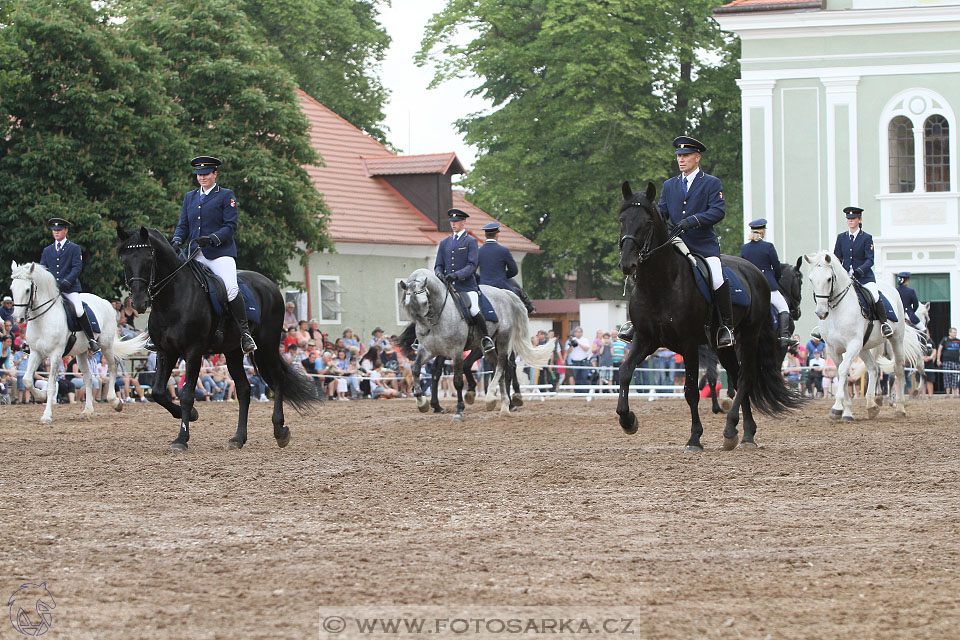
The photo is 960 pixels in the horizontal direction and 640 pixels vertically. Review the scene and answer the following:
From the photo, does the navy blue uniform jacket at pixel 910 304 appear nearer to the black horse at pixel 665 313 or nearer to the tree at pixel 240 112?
the black horse at pixel 665 313

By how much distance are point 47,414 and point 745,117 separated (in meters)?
26.6

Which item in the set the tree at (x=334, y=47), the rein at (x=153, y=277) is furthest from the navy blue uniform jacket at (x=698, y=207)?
the tree at (x=334, y=47)

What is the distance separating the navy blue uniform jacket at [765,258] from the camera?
18750mm

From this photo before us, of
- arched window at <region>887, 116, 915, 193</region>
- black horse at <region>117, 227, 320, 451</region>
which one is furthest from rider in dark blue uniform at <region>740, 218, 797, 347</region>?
arched window at <region>887, 116, 915, 193</region>

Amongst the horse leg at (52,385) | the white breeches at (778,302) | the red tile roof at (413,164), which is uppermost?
the red tile roof at (413,164)

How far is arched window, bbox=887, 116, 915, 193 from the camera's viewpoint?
39.9 metres

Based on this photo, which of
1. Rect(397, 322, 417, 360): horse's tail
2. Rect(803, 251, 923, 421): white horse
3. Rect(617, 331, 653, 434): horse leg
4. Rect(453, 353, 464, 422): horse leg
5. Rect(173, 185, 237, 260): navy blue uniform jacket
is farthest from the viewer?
Rect(397, 322, 417, 360): horse's tail

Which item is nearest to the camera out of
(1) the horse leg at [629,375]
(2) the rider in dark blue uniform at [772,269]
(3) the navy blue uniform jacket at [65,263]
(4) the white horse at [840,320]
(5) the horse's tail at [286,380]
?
(1) the horse leg at [629,375]

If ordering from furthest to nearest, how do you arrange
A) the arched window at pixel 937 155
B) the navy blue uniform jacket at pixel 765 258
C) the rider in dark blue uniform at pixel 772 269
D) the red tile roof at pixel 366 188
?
the red tile roof at pixel 366 188 < the arched window at pixel 937 155 < the navy blue uniform jacket at pixel 765 258 < the rider in dark blue uniform at pixel 772 269

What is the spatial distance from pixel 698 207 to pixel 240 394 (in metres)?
4.99

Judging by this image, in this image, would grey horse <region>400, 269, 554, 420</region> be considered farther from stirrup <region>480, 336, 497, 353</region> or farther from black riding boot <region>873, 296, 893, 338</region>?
black riding boot <region>873, 296, 893, 338</region>

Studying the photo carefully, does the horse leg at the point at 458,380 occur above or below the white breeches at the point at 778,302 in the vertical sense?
below

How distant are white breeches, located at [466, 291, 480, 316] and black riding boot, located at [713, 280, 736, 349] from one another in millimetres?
7073

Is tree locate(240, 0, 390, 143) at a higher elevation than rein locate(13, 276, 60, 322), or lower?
higher
